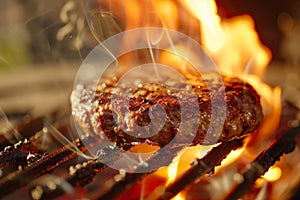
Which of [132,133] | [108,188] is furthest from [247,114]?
[108,188]

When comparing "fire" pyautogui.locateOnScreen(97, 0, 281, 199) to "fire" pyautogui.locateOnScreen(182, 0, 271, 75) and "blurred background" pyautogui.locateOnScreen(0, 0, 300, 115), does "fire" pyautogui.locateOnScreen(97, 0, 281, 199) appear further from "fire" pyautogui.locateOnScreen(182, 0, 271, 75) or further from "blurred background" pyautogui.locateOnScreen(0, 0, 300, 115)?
"blurred background" pyautogui.locateOnScreen(0, 0, 300, 115)

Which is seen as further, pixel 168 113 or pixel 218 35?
pixel 218 35

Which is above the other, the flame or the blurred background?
the blurred background

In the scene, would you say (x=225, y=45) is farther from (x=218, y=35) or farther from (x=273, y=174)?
(x=273, y=174)

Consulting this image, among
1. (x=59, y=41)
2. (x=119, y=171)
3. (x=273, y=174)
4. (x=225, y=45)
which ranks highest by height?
(x=59, y=41)

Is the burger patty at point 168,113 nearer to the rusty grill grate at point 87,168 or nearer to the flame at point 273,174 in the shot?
the rusty grill grate at point 87,168

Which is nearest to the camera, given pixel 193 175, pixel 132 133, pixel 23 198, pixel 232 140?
pixel 193 175

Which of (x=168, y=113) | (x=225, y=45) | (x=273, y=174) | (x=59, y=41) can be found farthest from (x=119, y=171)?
(x=59, y=41)

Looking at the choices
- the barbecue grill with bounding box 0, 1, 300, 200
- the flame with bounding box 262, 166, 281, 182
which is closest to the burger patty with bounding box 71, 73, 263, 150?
the barbecue grill with bounding box 0, 1, 300, 200

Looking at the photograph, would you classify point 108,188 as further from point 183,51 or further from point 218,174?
point 183,51
